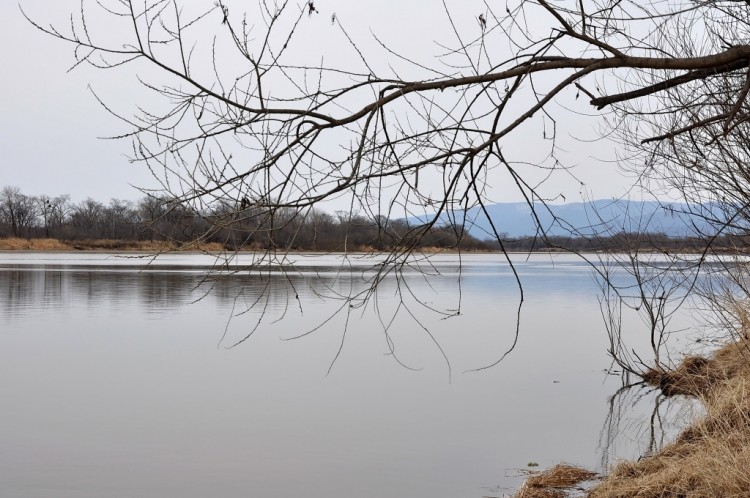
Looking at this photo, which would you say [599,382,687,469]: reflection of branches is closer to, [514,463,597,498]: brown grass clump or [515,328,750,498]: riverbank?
[514,463,597,498]: brown grass clump

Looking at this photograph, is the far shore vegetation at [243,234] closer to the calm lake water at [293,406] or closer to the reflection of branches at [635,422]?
the calm lake water at [293,406]

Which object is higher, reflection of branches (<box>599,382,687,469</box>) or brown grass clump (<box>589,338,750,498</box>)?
brown grass clump (<box>589,338,750,498</box>)

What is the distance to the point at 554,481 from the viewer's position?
7.01 meters

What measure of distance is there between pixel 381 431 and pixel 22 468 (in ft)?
11.3

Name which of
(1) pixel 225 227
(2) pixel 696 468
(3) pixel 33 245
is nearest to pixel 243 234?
(1) pixel 225 227

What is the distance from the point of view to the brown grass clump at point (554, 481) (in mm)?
6617

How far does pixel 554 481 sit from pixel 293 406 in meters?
3.70

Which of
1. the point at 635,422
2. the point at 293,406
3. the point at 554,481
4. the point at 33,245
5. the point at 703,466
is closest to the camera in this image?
the point at 703,466

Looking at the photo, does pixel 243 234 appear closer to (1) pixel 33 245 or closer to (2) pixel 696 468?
(2) pixel 696 468

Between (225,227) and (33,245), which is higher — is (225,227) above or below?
above

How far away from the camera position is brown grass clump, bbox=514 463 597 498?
21.7 ft

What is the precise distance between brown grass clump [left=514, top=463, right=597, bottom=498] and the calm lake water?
0.72 ft

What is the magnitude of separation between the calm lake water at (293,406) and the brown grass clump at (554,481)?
22 cm

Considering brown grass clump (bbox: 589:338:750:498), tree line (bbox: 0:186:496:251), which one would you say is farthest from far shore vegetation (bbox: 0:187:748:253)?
brown grass clump (bbox: 589:338:750:498)
